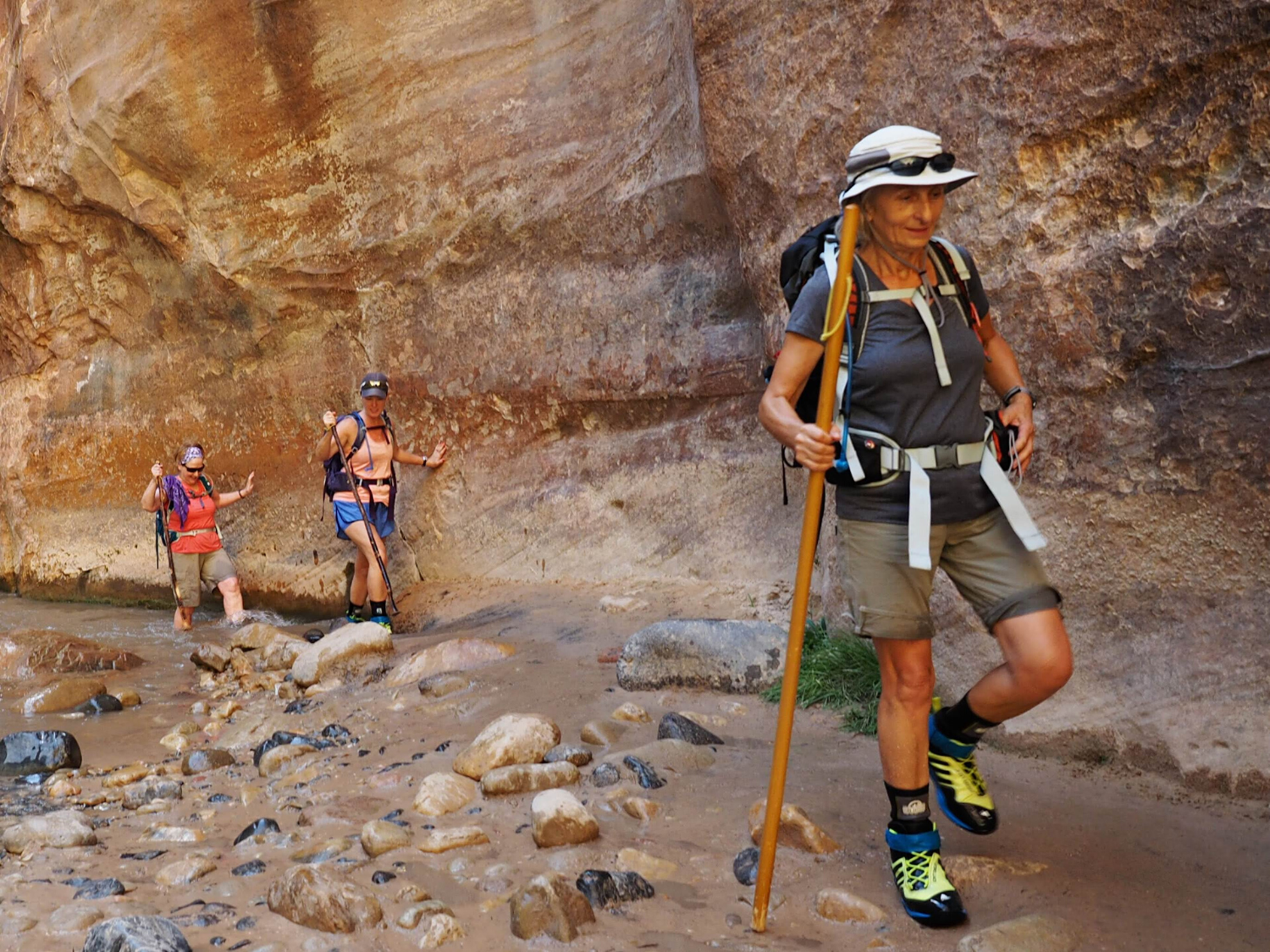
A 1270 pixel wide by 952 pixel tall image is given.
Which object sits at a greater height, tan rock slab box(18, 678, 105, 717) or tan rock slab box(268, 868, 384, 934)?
tan rock slab box(268, 868, 384, 934)

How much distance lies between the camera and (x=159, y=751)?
18.7ft

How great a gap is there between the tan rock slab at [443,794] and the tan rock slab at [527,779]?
0.07 meters

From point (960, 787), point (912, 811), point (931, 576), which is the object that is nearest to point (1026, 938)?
point (912, 811)

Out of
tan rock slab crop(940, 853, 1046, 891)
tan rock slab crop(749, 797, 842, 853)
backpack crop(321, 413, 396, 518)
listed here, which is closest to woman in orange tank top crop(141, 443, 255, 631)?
backpack crop(321, 413, 396, 518)

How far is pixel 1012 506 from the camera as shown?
305cm

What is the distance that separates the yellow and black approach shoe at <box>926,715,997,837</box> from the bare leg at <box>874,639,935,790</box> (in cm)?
25

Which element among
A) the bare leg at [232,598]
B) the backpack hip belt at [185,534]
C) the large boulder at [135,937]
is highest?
the backpack hip belt at [185,534]

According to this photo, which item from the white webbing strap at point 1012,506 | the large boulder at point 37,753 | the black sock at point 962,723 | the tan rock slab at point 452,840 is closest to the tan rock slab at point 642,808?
the tan rock slab at point 452,840

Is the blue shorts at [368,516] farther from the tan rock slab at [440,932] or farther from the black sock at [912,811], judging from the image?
the black sock at [912,811]

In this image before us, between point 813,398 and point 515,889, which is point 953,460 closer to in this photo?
point 813,398

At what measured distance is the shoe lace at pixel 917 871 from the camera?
9.90 ft

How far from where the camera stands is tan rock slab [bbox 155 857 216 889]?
138 inches

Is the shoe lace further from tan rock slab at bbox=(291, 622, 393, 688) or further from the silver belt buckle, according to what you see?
tan rock slab at bbox=(291, 622, 393, 688)

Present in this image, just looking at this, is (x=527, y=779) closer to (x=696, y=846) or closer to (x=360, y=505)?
(x=696, y=846)
